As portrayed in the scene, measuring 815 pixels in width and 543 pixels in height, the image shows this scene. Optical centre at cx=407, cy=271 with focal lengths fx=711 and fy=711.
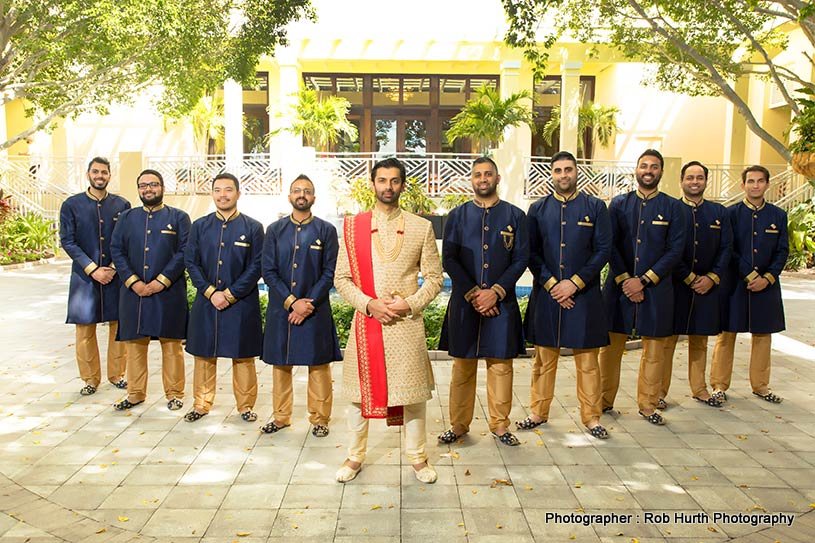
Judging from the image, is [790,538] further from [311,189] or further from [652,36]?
[652,36]

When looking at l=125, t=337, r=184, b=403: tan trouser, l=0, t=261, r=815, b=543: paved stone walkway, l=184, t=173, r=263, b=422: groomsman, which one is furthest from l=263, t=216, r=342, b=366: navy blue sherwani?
l=125, t=337, r=184, b=403: tan trouser

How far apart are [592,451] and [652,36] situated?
10459 mm

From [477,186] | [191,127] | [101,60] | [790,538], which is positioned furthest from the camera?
[191,127]

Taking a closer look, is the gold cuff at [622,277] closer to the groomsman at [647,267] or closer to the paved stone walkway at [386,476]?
the groomsman at [647,267]

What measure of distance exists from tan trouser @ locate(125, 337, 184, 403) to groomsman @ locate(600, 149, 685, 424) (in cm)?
333

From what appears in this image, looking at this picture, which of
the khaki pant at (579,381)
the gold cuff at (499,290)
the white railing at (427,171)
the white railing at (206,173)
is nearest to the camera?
the gold cuff at (499,290)

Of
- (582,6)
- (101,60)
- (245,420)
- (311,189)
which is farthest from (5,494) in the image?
(582,6)

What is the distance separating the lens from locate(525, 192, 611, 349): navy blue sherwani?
16.0 ft

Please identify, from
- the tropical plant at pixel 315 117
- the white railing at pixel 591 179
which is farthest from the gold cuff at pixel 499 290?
the tropical plant at pixel 315 117

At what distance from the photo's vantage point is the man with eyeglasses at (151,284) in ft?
17.5

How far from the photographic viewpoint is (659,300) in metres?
5.17

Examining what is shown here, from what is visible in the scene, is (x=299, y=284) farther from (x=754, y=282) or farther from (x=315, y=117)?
(x=315, y=117)

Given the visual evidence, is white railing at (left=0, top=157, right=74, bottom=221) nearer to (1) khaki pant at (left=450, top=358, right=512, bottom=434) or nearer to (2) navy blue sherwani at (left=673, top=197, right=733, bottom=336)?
(1) khaki pant at (left=450, top=358, right=512, bottom=434)

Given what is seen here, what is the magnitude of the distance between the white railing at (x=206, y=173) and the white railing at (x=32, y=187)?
7.84 feet
